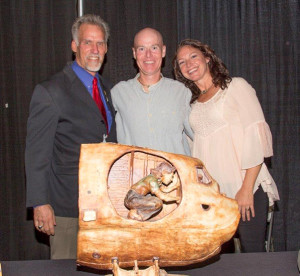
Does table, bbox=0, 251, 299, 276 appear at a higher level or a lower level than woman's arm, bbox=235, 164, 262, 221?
lower

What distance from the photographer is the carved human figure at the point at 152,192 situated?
116 cm

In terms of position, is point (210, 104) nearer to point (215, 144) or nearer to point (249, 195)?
point (215, 144)

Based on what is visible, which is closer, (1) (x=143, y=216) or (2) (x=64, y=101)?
(1) (x=143, y=216)

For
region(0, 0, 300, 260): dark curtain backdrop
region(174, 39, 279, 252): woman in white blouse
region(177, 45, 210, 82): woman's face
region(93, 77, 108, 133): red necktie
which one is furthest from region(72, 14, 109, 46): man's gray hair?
region(0, 0, 300, 260): dark curtain backdrop

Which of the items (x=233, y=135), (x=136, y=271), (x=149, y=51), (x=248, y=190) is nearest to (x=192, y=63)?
(x=149, y=51)

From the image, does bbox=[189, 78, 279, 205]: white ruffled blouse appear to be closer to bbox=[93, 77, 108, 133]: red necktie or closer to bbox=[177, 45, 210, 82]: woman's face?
bbox=[177, 45, 210, 82]: woman's face

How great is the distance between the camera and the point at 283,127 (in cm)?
331

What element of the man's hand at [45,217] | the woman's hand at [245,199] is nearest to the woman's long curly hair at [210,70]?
the woman's hand at [245,199]

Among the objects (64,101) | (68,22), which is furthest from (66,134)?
(68,22)

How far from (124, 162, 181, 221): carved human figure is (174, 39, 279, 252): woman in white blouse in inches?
35.5

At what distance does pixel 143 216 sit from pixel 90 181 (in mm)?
178

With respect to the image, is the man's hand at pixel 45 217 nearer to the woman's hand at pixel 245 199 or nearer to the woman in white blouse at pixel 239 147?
the woman in white blouse at pixel 239 147

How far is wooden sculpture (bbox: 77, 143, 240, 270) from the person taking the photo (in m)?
1.15

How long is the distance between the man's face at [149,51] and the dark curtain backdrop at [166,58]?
0.82m
